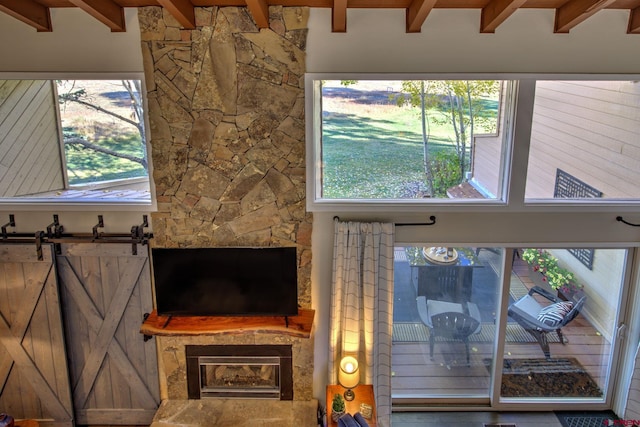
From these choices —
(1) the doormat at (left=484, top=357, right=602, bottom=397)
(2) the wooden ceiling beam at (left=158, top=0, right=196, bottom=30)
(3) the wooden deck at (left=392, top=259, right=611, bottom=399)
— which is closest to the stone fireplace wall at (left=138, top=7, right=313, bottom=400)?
(2) the wooden ceiling beam at (left=158, top=0, right=196, bottom=30)

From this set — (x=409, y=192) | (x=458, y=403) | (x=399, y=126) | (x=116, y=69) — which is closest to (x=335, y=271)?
(x=409, y=192)

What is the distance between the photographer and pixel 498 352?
4594 mm

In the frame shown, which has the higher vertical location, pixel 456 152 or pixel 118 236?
pixel 456 152

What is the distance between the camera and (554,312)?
180 inches

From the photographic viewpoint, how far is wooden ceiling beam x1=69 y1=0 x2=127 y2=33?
10.7ft

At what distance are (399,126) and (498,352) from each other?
2349 mm

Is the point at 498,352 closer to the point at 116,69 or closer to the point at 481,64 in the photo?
the point at 481,64

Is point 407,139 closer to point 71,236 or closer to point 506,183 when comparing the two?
point 506,183

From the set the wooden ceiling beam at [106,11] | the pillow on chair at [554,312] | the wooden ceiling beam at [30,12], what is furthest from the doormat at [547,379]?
the wooden ceiling beam at [30,12]

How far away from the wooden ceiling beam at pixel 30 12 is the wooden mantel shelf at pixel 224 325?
251cm

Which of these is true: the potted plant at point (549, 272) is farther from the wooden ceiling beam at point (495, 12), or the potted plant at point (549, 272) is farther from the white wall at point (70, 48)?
the white wall at point (70, 48)

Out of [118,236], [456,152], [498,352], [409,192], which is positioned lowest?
[498,352]

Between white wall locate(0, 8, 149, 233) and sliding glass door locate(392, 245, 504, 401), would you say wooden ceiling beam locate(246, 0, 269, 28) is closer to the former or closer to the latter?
white wall locate(0, 8, 149, 233)

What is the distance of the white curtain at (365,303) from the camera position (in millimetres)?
4098
